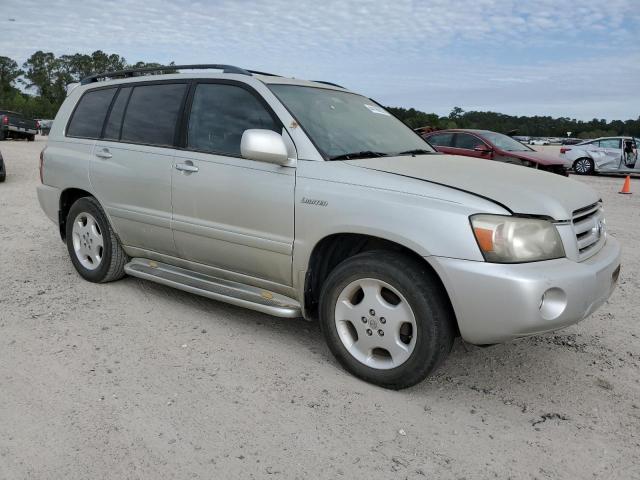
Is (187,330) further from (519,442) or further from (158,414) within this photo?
(519,442)

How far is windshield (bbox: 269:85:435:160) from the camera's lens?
12.0ft

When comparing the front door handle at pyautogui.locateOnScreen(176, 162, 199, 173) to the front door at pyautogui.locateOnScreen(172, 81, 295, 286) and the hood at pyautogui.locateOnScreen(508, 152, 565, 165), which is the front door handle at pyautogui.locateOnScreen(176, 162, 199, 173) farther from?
the hood at pyautogui.locateOnScreen(508, 152, 565, 165)

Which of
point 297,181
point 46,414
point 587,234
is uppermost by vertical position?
point 297,181

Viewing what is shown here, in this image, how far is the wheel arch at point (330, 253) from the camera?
132 inches

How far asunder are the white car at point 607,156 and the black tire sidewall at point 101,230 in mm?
16147

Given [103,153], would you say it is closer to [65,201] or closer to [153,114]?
[153,114]

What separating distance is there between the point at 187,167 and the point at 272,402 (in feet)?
5.87

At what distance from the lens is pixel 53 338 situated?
384 centimetres

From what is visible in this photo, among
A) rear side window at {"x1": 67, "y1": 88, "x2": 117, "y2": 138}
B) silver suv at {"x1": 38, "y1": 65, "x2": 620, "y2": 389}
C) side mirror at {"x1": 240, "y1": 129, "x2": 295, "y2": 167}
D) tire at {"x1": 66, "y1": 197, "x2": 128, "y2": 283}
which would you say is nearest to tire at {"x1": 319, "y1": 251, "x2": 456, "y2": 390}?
silver suv at {"x1": 38, "y1": 65, "x2": 620, "y2": 389}

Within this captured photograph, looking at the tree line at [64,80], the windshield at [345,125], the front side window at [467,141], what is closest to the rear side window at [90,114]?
the windshield at [345,125]

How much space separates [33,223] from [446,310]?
6.61 meters

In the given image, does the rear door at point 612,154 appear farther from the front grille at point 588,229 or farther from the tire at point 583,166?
the front grille at point 588,229

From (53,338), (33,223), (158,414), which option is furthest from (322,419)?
(33,223)

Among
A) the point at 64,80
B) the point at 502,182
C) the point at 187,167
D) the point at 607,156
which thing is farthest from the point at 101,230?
the point at 64,80
